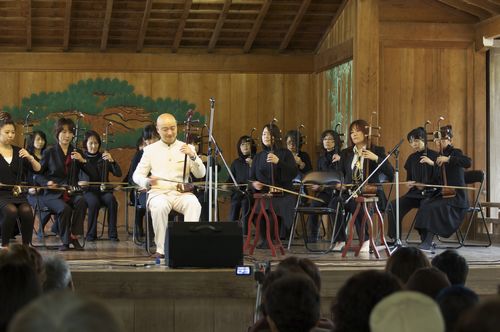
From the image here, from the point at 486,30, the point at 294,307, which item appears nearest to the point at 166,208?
the point at 294,307

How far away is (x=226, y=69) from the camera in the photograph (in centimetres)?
1273

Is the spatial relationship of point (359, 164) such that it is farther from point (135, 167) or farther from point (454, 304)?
point (454, 304)

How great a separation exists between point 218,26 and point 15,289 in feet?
31.7

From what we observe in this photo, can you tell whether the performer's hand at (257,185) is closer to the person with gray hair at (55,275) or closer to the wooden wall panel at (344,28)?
the wooden wall panel at (344,28)

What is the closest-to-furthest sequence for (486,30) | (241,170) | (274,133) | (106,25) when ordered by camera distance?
(274,133)
(241,170)
(486,30)
(106,25)

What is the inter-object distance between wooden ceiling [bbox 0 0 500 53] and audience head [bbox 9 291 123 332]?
993cm

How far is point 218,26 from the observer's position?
470 inches

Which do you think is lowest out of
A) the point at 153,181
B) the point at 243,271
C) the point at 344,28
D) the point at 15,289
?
the point at 243,271

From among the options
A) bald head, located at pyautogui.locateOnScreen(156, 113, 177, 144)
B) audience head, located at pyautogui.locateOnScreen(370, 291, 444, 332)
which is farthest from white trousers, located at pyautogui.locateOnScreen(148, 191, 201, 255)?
audience head, located at pyautogui.locateOnScreen(370, 291, 444, 332)

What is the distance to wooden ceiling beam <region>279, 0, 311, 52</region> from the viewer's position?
11555 mm

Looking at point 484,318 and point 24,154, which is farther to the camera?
point 24,154

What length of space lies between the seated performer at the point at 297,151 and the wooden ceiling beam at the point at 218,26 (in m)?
2.15

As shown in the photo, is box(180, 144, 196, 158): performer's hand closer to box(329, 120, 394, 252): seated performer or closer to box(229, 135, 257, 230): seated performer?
box(329, 120, 394, 252): seated performer

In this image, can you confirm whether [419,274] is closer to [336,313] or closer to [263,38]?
[336,313]
